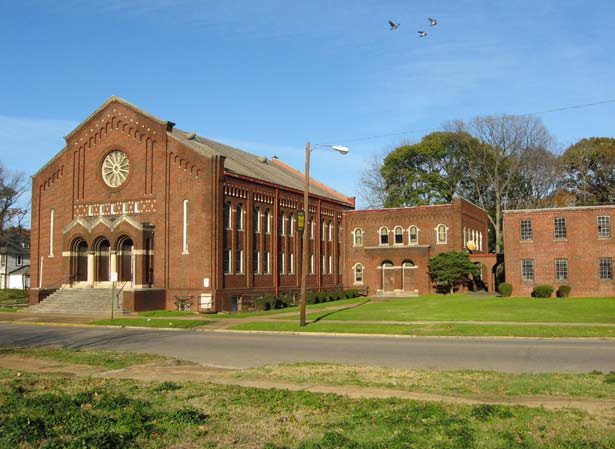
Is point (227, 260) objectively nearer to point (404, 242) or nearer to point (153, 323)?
point (153, 323)

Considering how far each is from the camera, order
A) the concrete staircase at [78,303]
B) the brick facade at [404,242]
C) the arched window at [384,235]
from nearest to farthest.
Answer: the concrete staircase at [78,303]
the brick facade at [404,242]
the arched window at [384,235]

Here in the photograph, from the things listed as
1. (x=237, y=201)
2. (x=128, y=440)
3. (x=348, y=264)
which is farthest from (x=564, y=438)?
(x=348, y=264)

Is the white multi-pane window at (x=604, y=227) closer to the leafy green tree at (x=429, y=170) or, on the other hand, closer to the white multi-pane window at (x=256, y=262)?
the white multi-pane window at (x=256, y=262)

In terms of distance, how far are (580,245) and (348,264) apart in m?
20.8

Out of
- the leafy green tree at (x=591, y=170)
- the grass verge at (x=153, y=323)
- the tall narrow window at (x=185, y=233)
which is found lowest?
the grass verge at (x=153, y=323)

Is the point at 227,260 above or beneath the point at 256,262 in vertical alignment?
above

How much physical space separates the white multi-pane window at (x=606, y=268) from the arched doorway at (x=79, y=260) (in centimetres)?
3714

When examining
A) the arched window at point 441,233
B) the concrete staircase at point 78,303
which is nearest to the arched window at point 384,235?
the arched window at point 441,233

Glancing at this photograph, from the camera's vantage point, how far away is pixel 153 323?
33188 millimetres

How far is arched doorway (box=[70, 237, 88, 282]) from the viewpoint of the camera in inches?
1801

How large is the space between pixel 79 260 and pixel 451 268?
28778 mm

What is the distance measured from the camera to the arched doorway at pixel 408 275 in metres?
55.2

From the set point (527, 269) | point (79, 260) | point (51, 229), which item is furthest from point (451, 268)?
point (51, 229)

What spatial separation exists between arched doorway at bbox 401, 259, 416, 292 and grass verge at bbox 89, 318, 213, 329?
1015 inches
